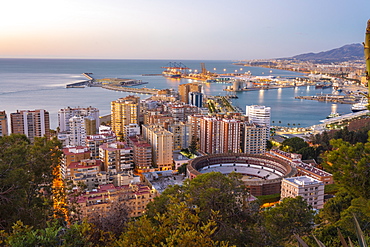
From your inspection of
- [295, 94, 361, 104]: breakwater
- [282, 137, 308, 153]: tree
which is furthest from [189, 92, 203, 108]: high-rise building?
[295, 94, 361, 104]: breakwater

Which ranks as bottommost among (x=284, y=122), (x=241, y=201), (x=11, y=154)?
(x=284, y=122)

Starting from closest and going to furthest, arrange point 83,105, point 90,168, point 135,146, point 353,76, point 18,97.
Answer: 1. point 90,168
2. point 135,146
3. point 83,105
4. point 18,97
5. point 353,76

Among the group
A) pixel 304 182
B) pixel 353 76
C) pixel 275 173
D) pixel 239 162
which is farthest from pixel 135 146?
pixel 353 76

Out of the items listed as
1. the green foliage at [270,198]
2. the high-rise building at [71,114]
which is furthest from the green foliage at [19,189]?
the high-rise building at [71,114]

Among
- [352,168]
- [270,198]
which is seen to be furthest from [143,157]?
[352,168]

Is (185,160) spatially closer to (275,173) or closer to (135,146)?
(135,146)

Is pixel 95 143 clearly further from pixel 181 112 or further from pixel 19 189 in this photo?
pixel 19 189
